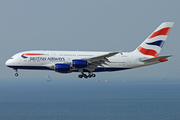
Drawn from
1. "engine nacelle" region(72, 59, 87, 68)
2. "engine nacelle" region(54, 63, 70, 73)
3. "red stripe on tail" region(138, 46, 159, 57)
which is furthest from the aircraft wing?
"red stripe on tail" region(138, 46, 159, 57)

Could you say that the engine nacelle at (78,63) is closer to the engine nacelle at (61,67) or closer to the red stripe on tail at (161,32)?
the engine nacelle at (61,67)

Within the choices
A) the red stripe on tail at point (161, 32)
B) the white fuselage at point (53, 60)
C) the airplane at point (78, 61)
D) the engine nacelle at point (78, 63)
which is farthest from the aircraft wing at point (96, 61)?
the red stripe on tail at point (161, 32)

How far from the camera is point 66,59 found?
46.9 meters

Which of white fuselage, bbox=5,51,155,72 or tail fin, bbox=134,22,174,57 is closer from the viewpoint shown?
white fuselage, bbox=5,51,155,72

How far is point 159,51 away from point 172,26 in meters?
6.75

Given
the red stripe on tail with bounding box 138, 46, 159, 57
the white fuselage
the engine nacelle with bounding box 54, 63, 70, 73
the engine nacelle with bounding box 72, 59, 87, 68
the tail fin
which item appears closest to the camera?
the engine nacelle with bounding box 72, 59, 87, 68

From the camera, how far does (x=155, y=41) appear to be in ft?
173

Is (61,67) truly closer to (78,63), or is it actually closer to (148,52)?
(78,63)

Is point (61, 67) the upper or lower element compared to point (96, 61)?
lower

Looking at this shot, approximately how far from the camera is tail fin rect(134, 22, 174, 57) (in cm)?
5156

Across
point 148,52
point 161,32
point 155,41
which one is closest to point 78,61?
point 148,52

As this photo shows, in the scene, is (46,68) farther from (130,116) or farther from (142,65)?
(130,116)

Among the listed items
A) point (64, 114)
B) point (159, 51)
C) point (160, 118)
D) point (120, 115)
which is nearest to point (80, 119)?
point (64, 114)

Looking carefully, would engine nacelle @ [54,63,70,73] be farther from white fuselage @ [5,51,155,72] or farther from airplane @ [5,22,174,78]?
white fuselage @ [5,51,155,72]
